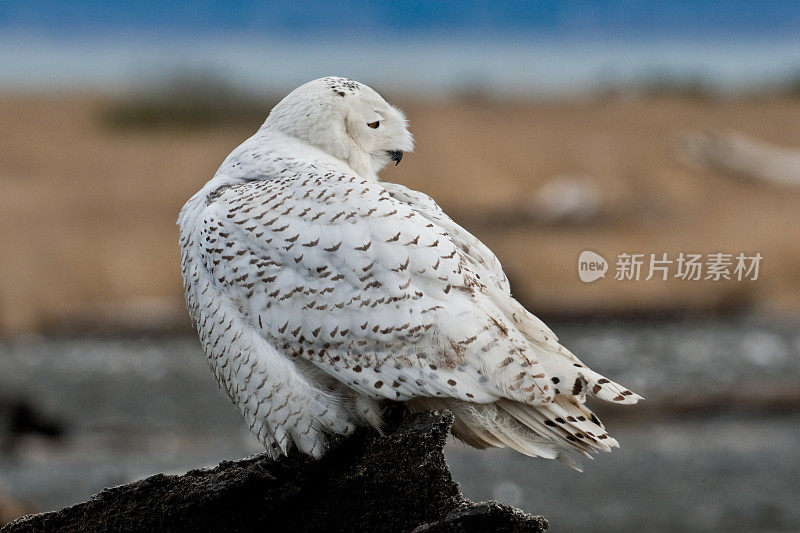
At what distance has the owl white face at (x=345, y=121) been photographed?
3652 millimetres

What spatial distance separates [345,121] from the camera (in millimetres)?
3699

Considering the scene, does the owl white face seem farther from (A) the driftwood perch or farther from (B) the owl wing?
(A) the driftwood perch

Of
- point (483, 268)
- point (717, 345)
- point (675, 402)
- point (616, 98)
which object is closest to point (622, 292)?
point (717, 345)

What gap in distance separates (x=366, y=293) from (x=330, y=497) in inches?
25.8

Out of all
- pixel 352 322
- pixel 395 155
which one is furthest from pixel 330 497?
pixel 395 155

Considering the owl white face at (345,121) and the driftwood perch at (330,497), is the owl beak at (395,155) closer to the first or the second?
the owl white face at (345,121)

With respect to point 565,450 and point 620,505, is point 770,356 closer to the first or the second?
point 620,505

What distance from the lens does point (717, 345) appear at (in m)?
11.8

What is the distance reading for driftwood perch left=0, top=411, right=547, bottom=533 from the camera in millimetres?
3346

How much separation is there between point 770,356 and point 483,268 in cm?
852

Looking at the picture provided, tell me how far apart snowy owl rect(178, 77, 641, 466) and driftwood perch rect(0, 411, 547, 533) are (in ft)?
0.30

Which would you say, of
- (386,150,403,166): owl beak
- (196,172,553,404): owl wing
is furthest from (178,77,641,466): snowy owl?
(386,150,403,166): owl beak

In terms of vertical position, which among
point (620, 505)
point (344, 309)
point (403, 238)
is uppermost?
point (620, 505)

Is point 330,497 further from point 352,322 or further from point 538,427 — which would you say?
point 538,427
